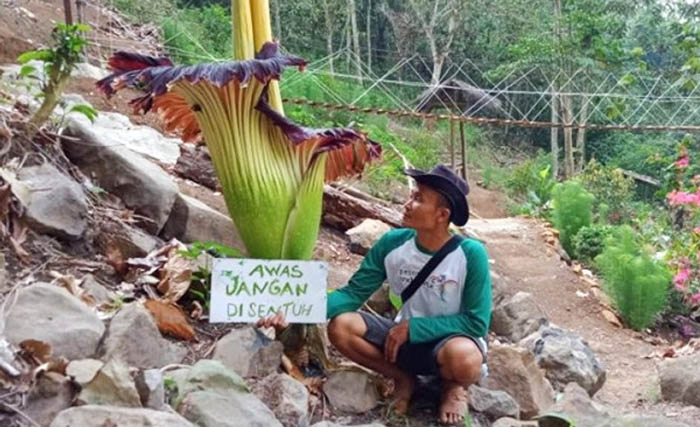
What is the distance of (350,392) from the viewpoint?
7.71 feet

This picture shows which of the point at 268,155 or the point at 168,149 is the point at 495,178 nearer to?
the point at 168,149

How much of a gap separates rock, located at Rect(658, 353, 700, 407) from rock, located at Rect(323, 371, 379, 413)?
1394 mm

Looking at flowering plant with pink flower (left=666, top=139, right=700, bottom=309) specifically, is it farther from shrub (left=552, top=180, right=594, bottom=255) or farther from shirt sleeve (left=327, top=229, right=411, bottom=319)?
shirt sleeve (left=327, top=229, right=411, bottom=319)

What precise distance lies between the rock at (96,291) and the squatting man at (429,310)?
0.46 meters

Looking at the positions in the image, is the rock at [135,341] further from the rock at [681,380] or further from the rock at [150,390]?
the rock at [681,380]

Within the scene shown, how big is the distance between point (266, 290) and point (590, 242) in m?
4.95

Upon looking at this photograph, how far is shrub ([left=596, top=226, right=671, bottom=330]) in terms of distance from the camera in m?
5.31

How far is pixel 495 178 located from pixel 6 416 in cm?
1165

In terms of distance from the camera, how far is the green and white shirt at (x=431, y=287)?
2283 mm

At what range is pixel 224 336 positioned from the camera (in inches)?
90.4

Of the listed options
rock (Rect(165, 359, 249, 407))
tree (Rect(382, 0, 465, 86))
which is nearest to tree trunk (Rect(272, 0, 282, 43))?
tree (Rect(382, 0, 465, 86))

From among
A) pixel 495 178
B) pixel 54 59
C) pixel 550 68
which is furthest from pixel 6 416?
pixel 550 68

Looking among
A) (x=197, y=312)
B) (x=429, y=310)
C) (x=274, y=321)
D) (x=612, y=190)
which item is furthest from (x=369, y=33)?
(x=274, y=321)

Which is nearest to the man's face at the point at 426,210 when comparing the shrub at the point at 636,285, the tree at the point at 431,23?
the shrub at the point at 636,285
